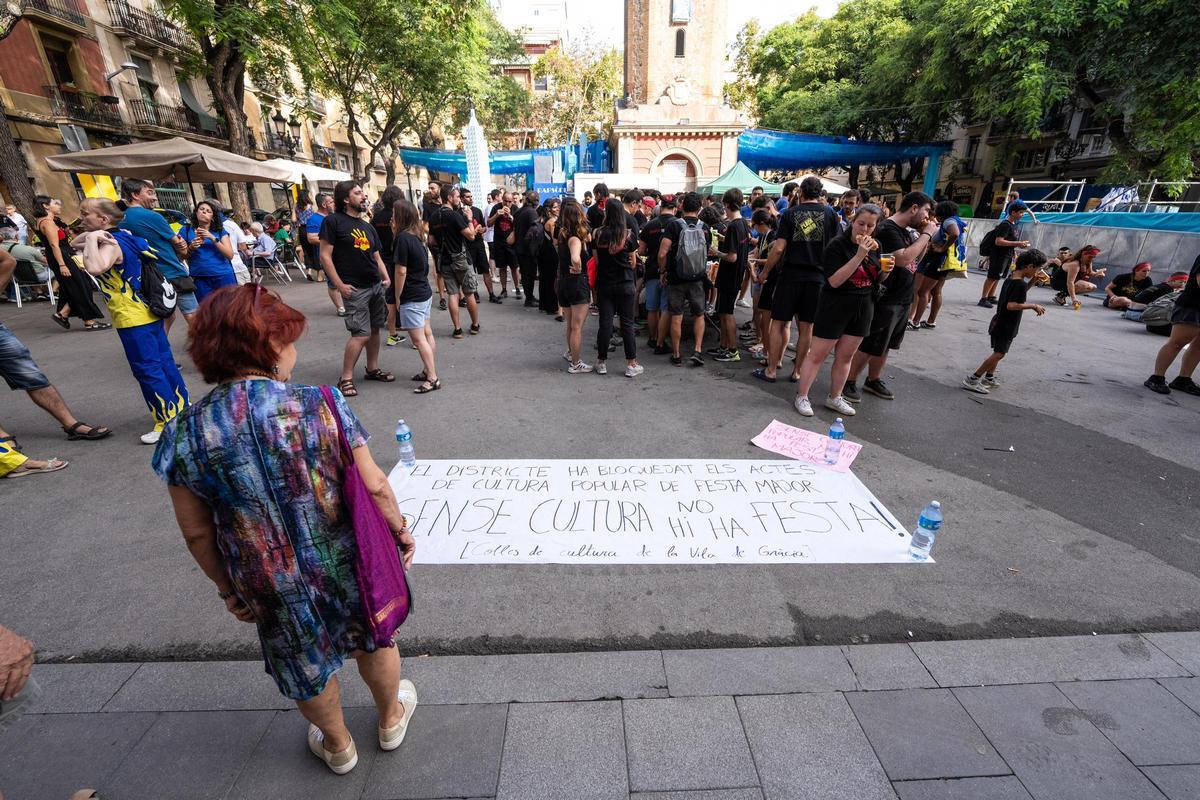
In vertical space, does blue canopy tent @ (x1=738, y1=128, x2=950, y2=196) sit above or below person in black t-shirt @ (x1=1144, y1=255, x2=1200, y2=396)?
above

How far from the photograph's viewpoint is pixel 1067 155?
25391 mm

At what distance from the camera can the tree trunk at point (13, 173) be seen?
1125 cm

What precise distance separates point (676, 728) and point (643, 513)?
1528 millimetres

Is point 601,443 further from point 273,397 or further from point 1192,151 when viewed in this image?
point 1192,151

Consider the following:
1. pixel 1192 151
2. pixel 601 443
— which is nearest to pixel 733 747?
pixel 601 443

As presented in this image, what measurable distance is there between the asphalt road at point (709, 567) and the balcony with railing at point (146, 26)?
65.2 ft

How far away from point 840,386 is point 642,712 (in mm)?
3982

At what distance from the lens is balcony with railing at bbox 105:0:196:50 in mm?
18672

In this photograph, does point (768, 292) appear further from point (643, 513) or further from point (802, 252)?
point (643, 513)

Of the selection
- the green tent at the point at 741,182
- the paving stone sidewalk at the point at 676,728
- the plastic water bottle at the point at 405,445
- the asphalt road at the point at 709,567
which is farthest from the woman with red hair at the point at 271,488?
the green tent at the point at 741,182

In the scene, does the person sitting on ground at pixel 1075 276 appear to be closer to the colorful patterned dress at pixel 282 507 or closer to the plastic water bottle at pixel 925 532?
the plastic water bottle at pixel 925 532

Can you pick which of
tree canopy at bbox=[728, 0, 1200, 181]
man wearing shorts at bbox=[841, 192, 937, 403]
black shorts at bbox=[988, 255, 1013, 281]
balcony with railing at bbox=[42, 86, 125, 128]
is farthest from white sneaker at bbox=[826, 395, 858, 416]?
balcony with railing at bbox=[42, 86, 125, 128]

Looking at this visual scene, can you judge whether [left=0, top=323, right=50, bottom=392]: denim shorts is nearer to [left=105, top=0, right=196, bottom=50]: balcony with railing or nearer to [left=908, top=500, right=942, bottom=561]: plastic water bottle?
[left=908, top=500, right=942, bottom=561]: plastic water bottle

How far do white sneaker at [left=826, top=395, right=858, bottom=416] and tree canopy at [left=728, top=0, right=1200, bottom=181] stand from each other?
19744 mm
